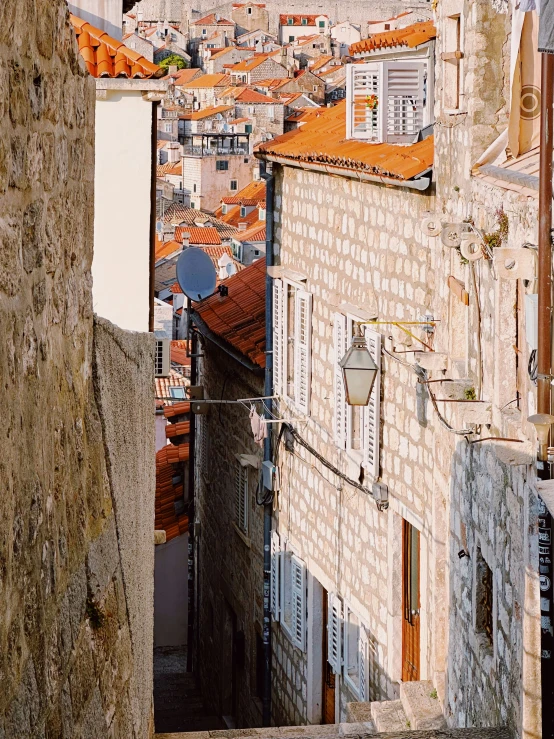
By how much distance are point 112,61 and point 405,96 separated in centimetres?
424

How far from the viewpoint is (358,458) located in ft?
36.1

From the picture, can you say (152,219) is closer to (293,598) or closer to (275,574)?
(293,598)

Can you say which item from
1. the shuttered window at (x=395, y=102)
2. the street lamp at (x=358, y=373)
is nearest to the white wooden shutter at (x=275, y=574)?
the shuttered window at (x=395, y=102)

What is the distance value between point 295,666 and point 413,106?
5.67 metres

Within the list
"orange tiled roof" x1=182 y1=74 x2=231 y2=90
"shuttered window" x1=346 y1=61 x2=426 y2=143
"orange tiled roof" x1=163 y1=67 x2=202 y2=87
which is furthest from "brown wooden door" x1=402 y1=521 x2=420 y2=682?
"orange tiled roof" x1=163 y1=67 x2=202 y2=87

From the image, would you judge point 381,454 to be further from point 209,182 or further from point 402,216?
point 209,182

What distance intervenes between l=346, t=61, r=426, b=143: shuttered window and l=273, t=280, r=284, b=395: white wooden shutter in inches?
95.3

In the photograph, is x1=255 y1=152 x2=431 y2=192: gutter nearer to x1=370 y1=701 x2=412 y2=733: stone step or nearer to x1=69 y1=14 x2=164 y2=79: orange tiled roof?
x1=69 y1=14 x2=164 y2=79: orange tiled roof

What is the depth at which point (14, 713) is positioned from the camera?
7.52 feet

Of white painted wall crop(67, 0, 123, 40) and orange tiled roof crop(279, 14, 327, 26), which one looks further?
orange tiled roof crop(279, 14, 327, 26)

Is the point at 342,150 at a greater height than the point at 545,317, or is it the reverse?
the point at 342,150

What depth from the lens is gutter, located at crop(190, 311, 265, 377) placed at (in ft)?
47.0

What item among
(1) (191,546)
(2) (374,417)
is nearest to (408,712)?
(2) (374,417)

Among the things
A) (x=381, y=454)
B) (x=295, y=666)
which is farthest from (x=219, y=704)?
(x=381, y=454)
